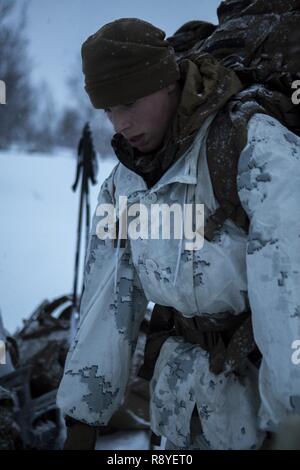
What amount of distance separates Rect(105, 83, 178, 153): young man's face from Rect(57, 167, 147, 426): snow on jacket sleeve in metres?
0.30

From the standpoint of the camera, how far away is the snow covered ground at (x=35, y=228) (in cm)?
480

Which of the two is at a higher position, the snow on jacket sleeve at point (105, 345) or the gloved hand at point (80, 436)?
the snow on jacket sleeve at point (105, 345)

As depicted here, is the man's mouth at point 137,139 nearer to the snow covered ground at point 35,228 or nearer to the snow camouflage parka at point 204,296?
the snow camouflage parka at point 204,296

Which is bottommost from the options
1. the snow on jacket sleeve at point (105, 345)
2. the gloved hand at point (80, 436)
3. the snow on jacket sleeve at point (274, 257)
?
the gloved hand at point (80, 436)

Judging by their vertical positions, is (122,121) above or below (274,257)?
above

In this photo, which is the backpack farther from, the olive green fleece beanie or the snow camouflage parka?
the olive green fleece beanie

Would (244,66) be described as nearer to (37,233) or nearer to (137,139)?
(137,139)

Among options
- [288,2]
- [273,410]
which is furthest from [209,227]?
[288,2]

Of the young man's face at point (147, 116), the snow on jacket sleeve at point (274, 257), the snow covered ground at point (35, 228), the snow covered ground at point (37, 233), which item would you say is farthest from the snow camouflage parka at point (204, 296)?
the snow covered ground at point (35, 228)

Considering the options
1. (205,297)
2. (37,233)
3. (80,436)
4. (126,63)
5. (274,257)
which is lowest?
(80,436)

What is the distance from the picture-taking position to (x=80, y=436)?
5.42ft

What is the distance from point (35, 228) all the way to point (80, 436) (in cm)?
522

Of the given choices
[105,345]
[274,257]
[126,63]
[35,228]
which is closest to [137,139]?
[126,63]

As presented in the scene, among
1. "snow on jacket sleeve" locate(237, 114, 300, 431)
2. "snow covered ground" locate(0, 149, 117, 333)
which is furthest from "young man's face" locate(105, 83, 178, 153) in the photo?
"snow covered ground" locate(0, 149, 117, 333)
